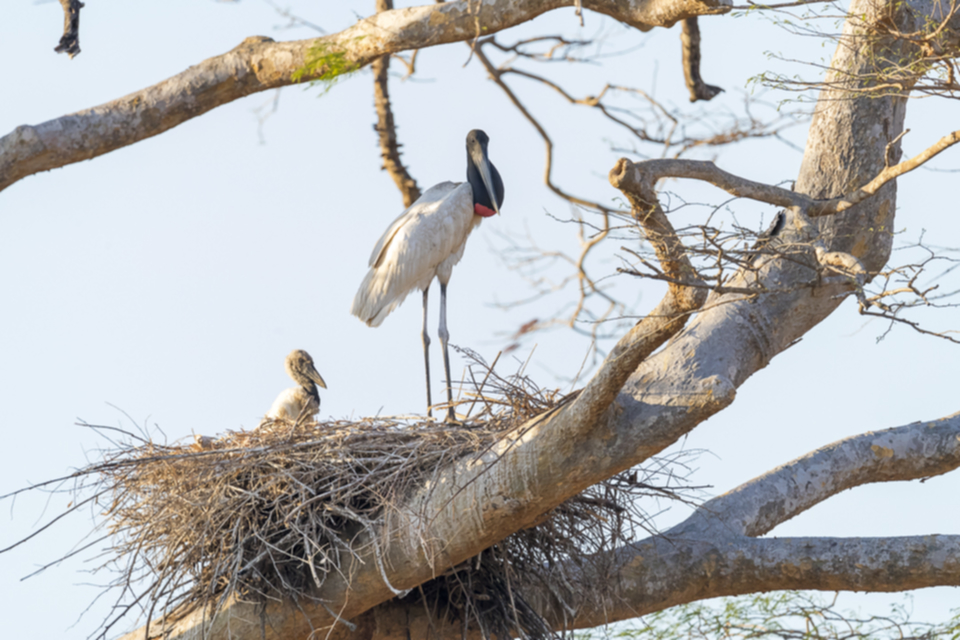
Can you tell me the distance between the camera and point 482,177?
6.04 metres

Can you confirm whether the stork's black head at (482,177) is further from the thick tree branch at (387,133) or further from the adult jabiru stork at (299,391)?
the adult jabiru stork at (299,391)

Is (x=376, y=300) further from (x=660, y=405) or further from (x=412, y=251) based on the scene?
(x=660, y=405)

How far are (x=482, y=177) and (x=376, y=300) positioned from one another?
38.3 inches

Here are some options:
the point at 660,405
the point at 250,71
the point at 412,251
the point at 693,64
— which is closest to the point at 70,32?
the point at 250,71

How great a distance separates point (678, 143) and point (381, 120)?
1.82m

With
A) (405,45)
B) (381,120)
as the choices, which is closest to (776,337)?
(405,45)

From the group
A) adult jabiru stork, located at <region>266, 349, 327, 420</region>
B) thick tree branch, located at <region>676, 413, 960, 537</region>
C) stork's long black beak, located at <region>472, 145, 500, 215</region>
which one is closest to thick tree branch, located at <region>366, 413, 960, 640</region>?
thick tree branch, located at <region>676, 413, 960, 537</region>

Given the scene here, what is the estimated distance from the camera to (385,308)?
18.7 ft

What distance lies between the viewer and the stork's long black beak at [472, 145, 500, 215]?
5.90 meters

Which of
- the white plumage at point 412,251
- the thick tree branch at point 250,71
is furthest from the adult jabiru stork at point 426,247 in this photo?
the thick tree branch at point 250,71

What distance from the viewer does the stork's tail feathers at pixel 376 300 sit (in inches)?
223

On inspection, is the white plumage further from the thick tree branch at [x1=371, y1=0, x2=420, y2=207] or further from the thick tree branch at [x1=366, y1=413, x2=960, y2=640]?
the thick tree branch at [x1=366, y1=413, x2=960, y2=640]


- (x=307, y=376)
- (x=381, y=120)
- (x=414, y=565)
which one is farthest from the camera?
(x=381, y=120)

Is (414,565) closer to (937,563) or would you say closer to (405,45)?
(937,563)
